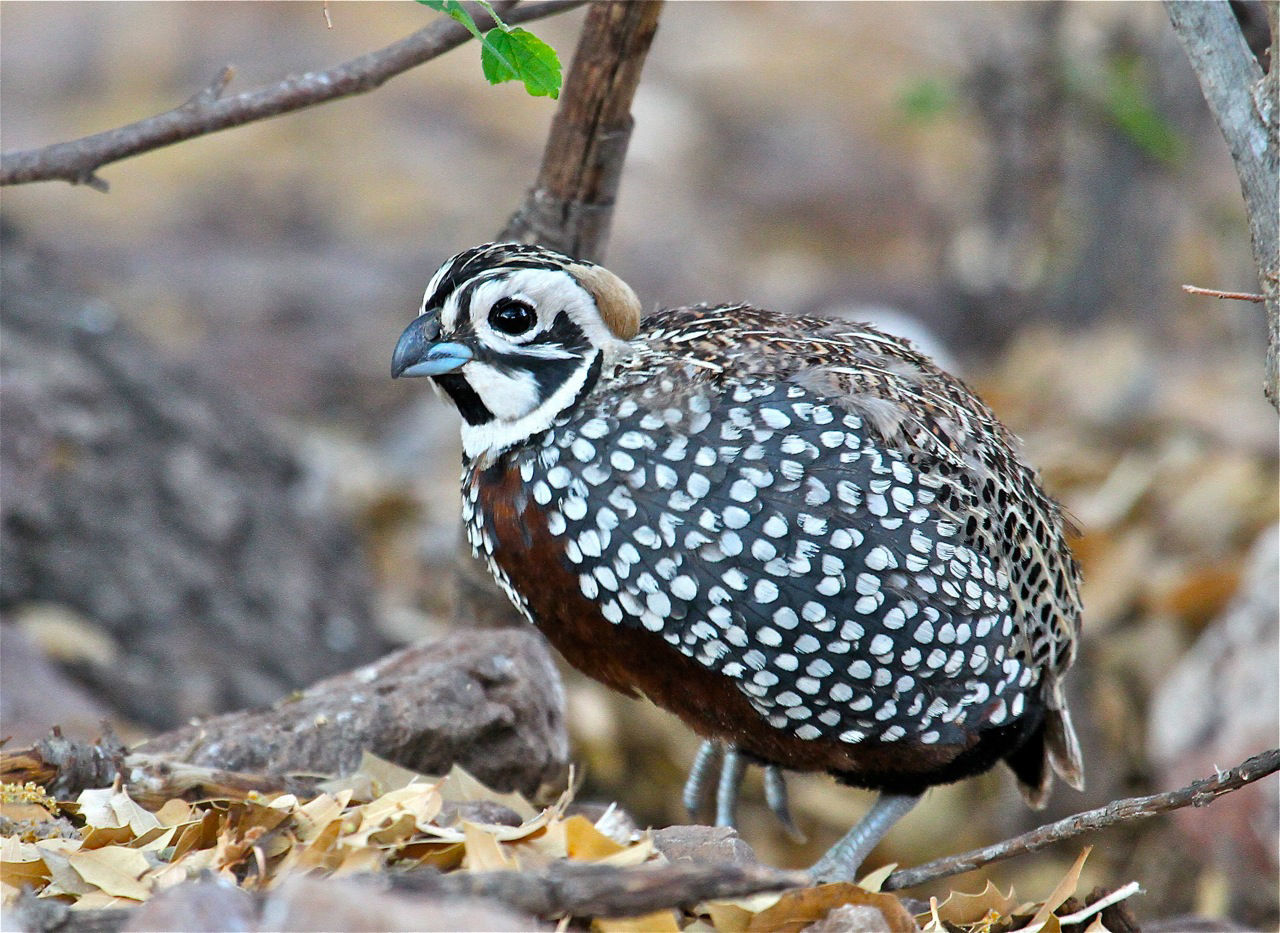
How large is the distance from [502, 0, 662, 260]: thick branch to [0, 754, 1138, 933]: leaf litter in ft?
6.13

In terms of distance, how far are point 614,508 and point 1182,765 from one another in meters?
3.64

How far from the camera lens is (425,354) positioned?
3133 millimetres

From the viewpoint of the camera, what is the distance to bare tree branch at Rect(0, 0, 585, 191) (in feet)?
12.2

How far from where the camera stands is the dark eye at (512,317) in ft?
10.3

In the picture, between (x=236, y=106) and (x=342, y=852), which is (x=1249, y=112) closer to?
(x=342, y=852)

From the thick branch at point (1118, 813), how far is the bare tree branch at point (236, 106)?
2400 mm

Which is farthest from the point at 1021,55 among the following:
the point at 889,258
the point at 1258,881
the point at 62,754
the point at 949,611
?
the point at 62,754

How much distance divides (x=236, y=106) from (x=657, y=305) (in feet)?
4.11

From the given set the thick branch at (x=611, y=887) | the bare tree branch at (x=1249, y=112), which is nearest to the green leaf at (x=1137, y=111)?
the bare tree branch at (x=1249, y=112)

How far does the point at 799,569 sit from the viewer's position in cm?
304

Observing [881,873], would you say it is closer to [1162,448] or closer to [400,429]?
[1162,448]

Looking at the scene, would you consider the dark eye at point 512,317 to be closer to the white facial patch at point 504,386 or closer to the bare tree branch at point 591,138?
the white facial patch at point 504,386

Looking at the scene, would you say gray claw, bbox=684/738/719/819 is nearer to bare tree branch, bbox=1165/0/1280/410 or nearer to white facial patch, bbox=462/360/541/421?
white facial patch, bbox=462/360/541/421

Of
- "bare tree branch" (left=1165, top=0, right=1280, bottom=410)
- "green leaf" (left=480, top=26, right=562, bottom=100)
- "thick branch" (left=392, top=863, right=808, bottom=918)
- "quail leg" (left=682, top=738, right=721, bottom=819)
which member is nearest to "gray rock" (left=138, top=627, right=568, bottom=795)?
"quail leg" (left=682, top=738, right=721, bottom=819)
